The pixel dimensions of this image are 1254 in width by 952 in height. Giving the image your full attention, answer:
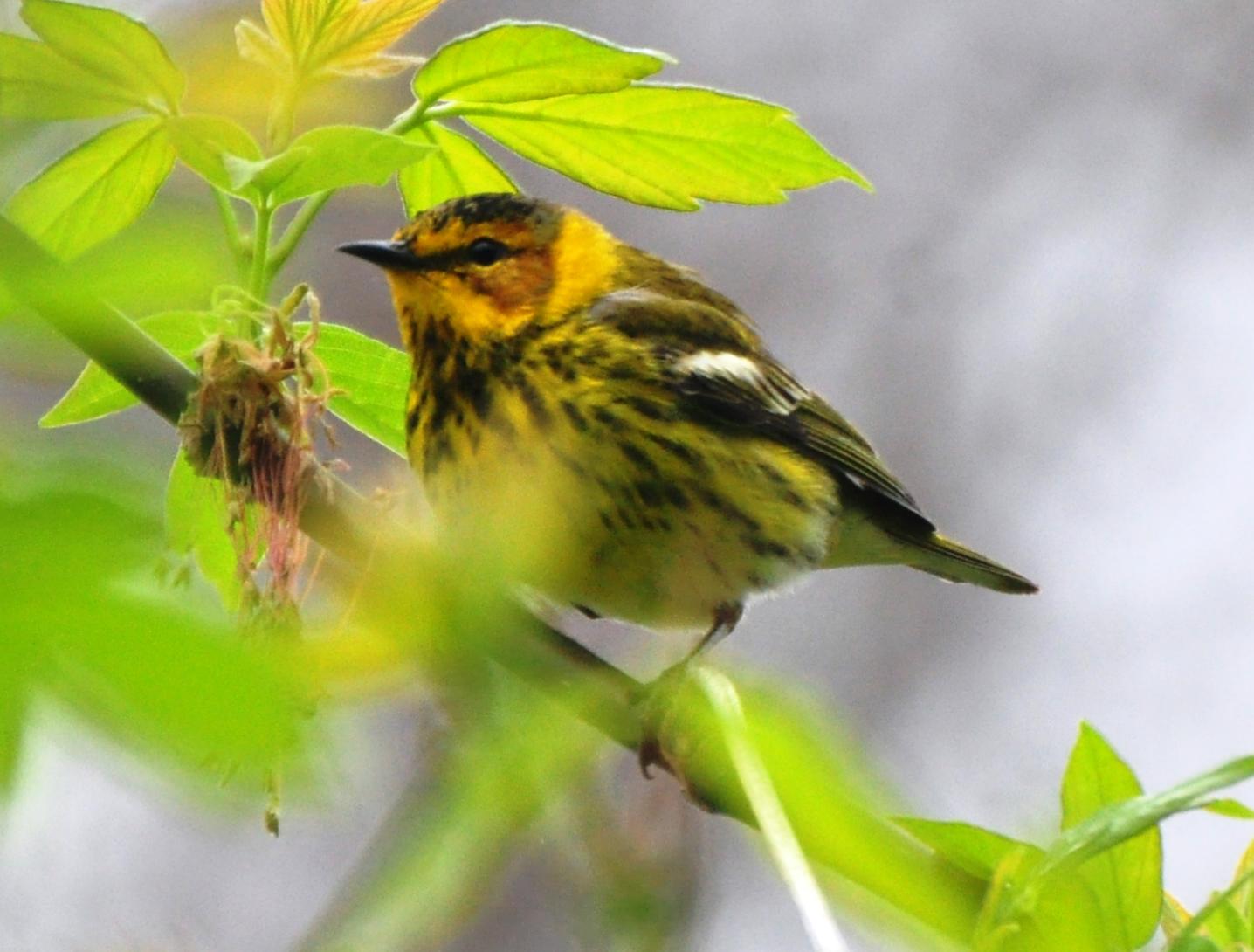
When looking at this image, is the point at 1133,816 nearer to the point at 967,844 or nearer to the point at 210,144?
the point at 967,844

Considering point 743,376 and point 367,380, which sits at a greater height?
point 367,380

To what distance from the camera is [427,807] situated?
36 cm

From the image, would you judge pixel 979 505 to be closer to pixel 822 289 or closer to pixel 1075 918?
pixel 822 289

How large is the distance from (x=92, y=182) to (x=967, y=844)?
674mm

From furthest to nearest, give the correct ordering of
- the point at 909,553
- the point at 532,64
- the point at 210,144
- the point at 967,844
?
1. the point at 909,553
2. the point at 532,64
3. the point at 210,144
4. the point at 967,844

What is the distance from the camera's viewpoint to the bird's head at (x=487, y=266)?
7.75ft

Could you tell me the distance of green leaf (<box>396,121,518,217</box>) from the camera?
1.30 m

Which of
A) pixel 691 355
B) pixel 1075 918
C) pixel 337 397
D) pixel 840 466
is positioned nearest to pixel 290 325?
pixel 337 397

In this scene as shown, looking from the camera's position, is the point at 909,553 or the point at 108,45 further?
the point at 909,553

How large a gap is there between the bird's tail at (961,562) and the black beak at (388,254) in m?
1.28

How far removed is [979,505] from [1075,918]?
6804mm

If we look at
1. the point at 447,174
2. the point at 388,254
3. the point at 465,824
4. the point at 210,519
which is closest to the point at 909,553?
the point at 388,254

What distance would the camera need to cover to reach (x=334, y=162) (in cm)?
90

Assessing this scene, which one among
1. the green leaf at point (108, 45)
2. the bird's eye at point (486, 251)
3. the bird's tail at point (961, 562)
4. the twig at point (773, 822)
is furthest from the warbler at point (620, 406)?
the twig at point (773, 822)
